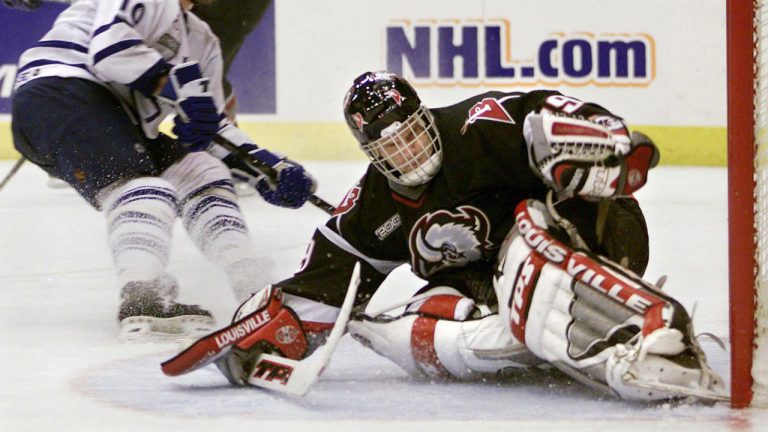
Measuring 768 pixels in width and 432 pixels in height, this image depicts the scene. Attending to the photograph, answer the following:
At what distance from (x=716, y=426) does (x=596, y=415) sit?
17 centimetres

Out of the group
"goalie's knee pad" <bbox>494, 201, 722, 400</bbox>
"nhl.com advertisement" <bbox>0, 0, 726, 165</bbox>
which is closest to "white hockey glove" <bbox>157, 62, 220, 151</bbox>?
"goalie's knee pad" <bbox>494, 201, 722, 400</bbox>

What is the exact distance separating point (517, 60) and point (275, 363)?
3673mm

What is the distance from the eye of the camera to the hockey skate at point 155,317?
8.50 feet

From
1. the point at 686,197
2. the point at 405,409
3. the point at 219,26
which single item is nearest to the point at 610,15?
the point at 686,197

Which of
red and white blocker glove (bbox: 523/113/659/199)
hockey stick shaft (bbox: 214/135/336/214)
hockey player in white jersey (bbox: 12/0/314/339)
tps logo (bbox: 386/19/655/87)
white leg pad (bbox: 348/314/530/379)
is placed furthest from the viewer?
tps logo (bbox: 386/19/655/87)

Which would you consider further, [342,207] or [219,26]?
[219,26]

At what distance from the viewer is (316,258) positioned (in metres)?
2.27

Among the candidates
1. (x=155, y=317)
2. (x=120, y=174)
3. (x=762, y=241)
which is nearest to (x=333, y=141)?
(x=120, y=174)

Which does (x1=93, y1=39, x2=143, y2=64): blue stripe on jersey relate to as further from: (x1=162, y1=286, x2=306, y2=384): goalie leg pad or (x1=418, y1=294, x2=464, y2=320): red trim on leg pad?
(x1=418, y1=294, x2=464, y2=320): red trim on leg pad

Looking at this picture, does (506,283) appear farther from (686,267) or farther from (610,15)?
(610,15)

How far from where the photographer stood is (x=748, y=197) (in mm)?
1788

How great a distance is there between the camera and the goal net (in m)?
1.76

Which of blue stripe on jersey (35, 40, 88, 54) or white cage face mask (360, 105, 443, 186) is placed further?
blue stripe on jersey (35, 40, 88, 54)

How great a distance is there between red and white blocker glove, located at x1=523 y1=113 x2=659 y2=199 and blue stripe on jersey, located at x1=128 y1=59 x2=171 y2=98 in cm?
119
